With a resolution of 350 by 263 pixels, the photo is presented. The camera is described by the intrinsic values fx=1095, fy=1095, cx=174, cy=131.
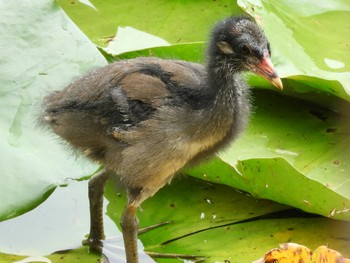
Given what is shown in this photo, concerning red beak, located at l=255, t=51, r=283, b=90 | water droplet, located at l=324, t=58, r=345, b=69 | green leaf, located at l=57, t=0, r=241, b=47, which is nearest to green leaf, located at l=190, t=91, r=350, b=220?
water droplet, located at l=324, t=58, r=345, b=69

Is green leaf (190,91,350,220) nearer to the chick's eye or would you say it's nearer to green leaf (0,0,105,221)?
the chick's eye

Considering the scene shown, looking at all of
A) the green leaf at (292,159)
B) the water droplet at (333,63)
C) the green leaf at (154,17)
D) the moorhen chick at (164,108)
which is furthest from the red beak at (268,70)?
the green leaf at (154,17)

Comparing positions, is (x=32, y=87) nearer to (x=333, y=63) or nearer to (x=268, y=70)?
(x=268, y=70)

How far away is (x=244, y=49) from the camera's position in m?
3.42

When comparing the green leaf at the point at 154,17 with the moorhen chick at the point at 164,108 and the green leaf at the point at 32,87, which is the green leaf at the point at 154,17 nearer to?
the green leaf at the point at 32,87

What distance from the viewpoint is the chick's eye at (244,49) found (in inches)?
134

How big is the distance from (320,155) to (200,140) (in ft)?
2.04

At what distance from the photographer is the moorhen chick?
341 centimetres

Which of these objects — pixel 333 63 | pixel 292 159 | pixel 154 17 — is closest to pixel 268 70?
pixel 292 159

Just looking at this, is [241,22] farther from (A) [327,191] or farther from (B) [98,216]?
(B) [98,216]

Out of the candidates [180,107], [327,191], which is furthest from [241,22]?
[327,191]

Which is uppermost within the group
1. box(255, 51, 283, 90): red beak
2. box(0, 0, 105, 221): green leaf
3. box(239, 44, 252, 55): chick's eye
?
box(239, 44, 252, 55): chick's eye

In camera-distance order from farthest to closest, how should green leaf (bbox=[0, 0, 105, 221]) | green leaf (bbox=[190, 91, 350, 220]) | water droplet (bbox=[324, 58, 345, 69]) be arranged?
water droplet (bbox=[324, 58, 345, 69]), green leaf (bbox=[0, 0, 105, 221]), green leaf (bbox=[190, 91, 350, 220])

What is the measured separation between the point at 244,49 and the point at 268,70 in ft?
0.34
